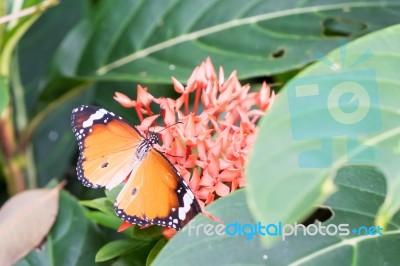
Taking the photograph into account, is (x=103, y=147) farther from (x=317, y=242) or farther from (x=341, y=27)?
(x=341, y=27)

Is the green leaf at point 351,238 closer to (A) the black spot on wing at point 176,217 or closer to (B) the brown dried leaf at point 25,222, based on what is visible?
(A) the black spot on wing at point 176,217

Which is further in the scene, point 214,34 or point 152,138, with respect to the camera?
point 214,34

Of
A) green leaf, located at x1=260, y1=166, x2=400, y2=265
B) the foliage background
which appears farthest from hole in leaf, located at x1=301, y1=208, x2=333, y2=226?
the foliage background

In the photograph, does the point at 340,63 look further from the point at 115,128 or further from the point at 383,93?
the point at 115,128

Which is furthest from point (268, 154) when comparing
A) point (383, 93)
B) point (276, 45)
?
point (276, 45)

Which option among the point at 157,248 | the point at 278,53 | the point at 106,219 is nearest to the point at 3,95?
the point at 106,219

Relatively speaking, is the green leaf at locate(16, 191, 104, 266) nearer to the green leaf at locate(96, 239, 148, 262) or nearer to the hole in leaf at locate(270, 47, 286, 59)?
the green leaf at locate(96, 239, 148, 262)
